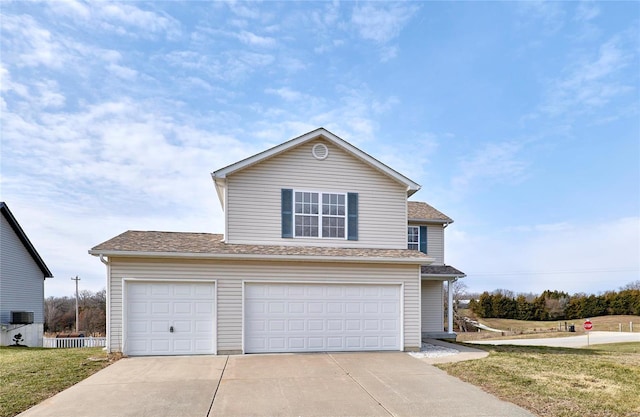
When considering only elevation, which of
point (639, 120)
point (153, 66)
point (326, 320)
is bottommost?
point (326, 320)

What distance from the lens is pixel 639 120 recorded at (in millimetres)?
17219

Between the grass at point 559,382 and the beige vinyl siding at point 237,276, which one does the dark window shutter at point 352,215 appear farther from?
the grass at point 559,382

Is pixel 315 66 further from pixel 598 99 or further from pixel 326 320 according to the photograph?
pixel 598 99

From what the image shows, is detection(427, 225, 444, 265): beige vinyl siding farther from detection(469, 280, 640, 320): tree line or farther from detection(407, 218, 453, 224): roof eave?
detection(469, 280, 640, 320): tree line

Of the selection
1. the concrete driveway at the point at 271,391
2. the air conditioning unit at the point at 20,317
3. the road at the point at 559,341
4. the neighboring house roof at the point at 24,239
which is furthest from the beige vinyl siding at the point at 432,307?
the neighboring house roof at the point at 24,239

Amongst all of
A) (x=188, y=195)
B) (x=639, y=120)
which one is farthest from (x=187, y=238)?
(x=639, y=120)

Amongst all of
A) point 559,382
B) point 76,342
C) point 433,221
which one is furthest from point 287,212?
point 76,342

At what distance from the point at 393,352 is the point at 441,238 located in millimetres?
8872

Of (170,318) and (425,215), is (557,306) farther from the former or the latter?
(170,318)

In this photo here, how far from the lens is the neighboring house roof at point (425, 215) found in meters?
18.8

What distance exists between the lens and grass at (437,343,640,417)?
21.1 ft

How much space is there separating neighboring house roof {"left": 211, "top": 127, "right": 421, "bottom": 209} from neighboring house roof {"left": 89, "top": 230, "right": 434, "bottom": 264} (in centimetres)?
212

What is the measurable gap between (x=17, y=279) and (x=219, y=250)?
57.2 ft

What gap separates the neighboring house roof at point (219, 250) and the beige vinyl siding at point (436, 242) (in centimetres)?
676
